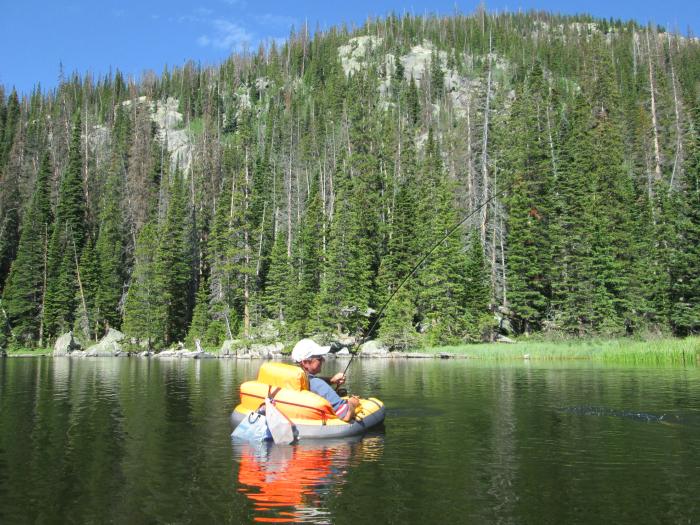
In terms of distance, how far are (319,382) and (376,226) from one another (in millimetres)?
42697

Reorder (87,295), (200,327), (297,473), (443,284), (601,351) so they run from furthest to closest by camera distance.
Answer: (87,295) < (200,327) < (443,284) < (601,351) < (297,473)

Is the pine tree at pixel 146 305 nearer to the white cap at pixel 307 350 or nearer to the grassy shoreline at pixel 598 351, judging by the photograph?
the grassy shoreline at pixel 598 351

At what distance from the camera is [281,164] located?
70.0 m

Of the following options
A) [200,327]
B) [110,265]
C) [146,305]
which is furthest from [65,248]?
[200,327]

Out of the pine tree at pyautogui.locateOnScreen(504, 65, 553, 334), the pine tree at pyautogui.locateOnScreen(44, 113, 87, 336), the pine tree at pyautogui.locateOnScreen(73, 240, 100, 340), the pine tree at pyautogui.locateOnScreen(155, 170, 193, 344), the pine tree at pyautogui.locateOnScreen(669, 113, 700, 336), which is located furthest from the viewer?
the pine tree at pyautogui.locateOnScreen(44, 113, 87, 336)

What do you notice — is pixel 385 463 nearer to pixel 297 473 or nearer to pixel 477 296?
pixel 297 473

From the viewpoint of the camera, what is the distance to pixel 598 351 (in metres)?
32.3

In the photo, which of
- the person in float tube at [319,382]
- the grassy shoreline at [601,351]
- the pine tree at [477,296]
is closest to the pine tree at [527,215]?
the pine tree at [477,296]

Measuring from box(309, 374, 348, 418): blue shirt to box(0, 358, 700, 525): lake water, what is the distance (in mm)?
685

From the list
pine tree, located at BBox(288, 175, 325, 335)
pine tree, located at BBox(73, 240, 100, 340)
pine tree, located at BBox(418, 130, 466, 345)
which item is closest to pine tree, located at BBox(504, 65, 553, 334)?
pine tree, located at BBox(418, 130, 466, 345)

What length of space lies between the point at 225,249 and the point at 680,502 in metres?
45.8

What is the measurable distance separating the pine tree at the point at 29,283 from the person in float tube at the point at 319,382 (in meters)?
50.3

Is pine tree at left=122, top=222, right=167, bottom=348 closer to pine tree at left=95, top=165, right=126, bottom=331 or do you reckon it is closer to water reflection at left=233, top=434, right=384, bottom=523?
pine tree at left=95, top=165, right=126, bottom=331

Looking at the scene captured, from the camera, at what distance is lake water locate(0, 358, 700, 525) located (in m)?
6.84
